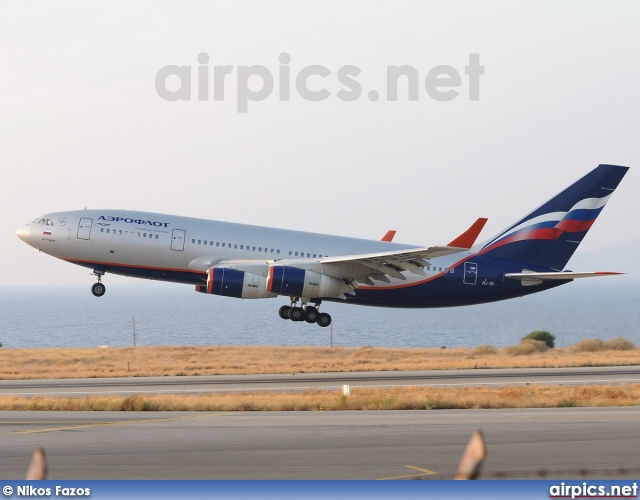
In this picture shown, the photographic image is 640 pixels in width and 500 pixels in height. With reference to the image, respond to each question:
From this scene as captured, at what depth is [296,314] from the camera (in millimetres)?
44250

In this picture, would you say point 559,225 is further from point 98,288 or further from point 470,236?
point 98,288

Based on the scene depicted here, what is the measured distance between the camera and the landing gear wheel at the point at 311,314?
1746 inches

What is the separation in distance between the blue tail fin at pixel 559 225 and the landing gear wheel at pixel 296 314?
9644mm

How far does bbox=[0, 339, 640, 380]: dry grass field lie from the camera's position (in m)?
52.6

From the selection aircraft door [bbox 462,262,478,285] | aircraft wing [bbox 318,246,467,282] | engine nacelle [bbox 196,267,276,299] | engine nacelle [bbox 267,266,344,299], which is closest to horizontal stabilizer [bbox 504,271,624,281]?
aircraft door [bbox 462,262,478,285]

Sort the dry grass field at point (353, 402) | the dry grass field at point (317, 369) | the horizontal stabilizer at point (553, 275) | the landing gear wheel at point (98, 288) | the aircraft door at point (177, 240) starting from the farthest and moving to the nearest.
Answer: the landing gear wheel at point (98, 288)
the horizontal stabilizer at point (553, 275)
the aircraft door at point (177, 240)
the dry grass field at point (317, 369)
the dry grass field at point (353, 402)

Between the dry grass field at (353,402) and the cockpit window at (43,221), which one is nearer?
the dry grass field at (353,402)

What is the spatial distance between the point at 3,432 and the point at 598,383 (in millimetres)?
26320

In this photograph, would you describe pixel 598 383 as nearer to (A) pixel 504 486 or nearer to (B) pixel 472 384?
(B) pixel 472 384

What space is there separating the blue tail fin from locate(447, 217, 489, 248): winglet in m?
7.74

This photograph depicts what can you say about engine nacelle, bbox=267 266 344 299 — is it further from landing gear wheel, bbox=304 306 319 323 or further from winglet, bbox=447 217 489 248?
winglet, bbox=447 217 489 248

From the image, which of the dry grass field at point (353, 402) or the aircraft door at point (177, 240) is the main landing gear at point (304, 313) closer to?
the aircraft door at point (177, 240)

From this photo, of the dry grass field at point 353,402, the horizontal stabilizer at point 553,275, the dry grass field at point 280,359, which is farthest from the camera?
the dry grass field at point 280,359

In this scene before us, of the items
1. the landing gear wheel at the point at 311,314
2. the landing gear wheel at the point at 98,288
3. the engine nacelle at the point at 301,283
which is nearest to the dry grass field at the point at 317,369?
the engine nacelle at the point at 301,283
